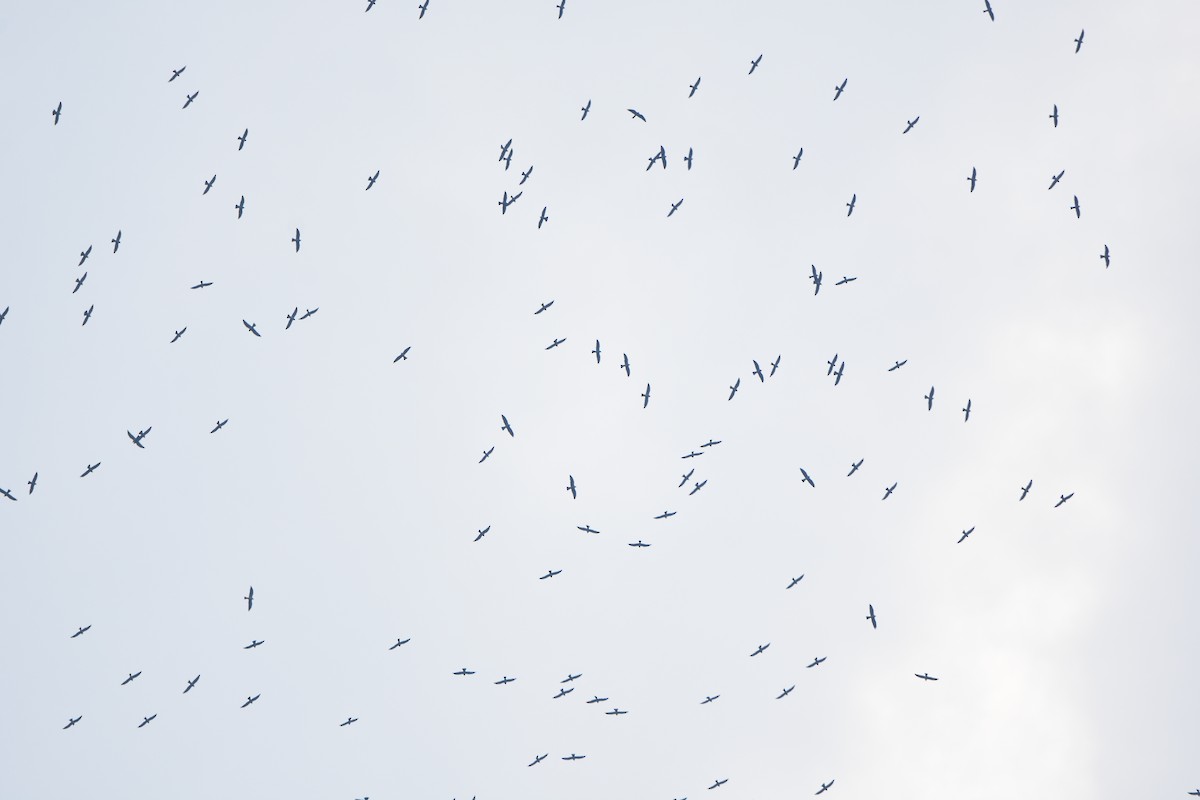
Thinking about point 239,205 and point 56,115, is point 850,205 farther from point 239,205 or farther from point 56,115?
point 56,115

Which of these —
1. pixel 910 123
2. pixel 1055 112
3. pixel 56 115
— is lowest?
pixel 1055 112

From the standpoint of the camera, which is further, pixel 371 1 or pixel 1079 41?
pixel 1079 41

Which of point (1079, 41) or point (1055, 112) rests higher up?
point (1079, 41)

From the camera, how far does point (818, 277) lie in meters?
103

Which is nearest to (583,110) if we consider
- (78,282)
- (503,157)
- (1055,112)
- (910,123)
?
(503,157)

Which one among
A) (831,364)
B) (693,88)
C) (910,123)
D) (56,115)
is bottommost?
(831,364)

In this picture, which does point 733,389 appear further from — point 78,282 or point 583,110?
point 78,282

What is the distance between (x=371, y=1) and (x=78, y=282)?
32.1 meters

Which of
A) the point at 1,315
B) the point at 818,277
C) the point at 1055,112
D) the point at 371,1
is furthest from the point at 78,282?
the point at 1055,112

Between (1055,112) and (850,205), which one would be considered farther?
(850,205)

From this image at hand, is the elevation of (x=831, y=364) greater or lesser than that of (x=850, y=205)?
lesser

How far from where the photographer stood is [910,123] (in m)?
109

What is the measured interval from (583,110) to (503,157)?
8.08m

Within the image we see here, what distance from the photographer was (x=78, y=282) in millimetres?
108500
